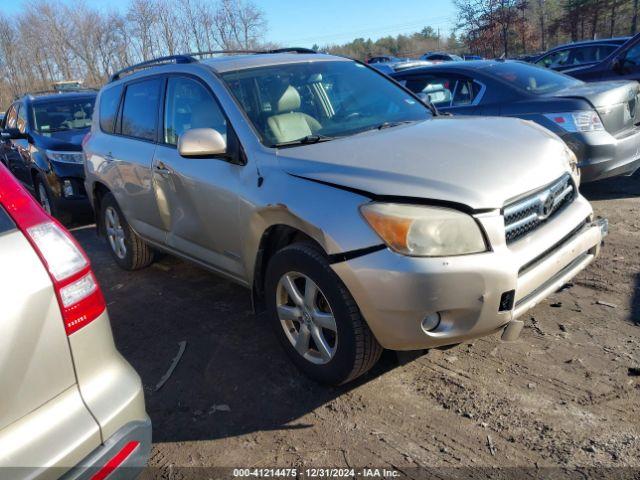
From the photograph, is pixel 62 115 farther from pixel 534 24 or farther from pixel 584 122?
pixel 534 24

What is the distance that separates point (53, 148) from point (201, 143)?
4.90m

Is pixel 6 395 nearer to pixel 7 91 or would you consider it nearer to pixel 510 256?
pixel 510 256

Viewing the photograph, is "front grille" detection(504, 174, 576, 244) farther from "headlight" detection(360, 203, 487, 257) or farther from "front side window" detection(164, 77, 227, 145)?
"front side window" detection(164, 77, 227, 145)

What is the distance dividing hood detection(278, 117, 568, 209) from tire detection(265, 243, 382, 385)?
0.44m

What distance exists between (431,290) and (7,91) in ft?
162

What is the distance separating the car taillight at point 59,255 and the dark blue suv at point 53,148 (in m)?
4.89

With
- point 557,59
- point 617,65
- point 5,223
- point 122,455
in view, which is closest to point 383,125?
point 5,223

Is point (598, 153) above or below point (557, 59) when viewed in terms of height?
below

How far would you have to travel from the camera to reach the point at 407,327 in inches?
93.0

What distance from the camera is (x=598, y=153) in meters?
5.09

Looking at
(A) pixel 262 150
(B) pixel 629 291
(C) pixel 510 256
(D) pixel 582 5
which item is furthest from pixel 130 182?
(D) pixel 582 5

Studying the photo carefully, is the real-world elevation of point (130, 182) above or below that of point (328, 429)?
above

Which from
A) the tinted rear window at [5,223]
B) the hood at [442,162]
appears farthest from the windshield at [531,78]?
the tinted rear window at [5,223]

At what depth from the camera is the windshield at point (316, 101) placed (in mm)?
3227
